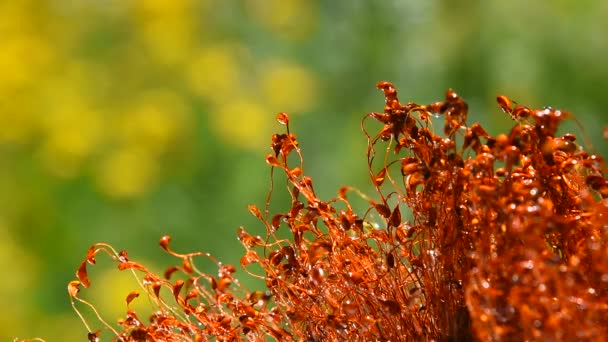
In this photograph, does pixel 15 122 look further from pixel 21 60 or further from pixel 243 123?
pixel 243 123

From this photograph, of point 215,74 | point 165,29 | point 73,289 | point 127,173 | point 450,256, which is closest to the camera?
point 450,256

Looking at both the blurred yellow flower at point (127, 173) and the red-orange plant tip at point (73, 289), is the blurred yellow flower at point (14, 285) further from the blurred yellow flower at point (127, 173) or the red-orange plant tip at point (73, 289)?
the red-orange plant tip at point (73, 289)

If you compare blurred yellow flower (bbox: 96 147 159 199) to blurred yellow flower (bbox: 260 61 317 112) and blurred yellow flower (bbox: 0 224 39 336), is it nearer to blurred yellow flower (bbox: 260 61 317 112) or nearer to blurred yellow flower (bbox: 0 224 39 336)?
blurred yellow flower (bbox: 0 224 39 336)

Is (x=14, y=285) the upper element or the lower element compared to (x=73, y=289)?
upper

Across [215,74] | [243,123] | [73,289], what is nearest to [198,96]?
[215,74]

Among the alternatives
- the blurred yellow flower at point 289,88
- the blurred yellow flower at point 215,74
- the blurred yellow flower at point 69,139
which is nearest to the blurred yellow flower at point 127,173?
the blurred yellow flower at point 69,139
